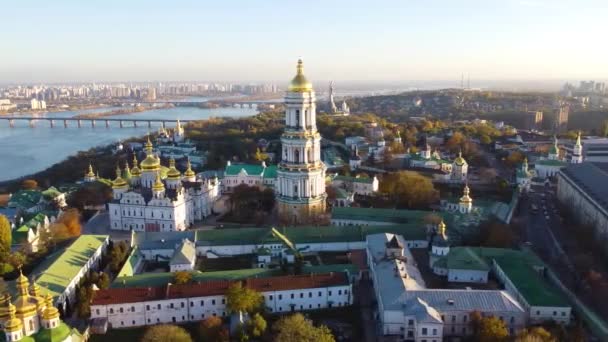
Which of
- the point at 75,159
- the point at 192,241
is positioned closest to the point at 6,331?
the point at 192,241

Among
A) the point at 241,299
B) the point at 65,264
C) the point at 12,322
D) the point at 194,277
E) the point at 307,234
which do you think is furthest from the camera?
the point at 307,234

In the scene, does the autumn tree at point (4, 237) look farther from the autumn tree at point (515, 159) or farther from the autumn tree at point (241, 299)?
the autumn tree at point (515, 159)

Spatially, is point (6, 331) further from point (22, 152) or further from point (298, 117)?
point (22, 152)

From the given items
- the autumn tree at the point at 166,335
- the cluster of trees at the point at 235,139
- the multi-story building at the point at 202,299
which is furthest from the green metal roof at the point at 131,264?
the cluster of trees at the point at 235,139

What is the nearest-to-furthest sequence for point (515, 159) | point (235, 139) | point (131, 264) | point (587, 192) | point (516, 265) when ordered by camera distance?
point (516, 265) < point (131, 264) < point (587, 192) < point (515, 159) < point (235, 139)

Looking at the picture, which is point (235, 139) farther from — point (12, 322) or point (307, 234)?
point (12, 322)

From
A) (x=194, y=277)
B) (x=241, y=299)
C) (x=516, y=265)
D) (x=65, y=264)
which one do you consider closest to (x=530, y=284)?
(x=516, y=265)

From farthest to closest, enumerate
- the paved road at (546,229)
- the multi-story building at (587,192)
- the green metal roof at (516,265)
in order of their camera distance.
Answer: the multi-story building at (587,192) → the paved road at (546,229) → the green metal roof at (516,265)
